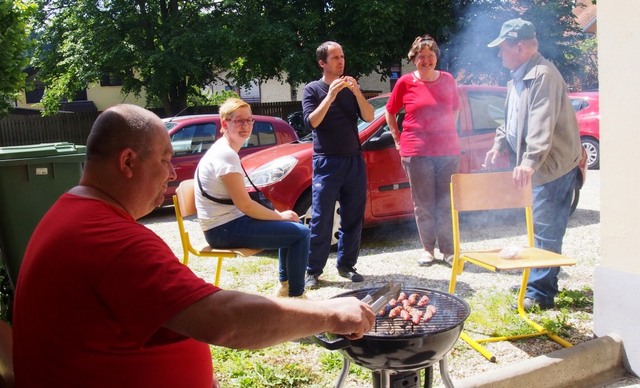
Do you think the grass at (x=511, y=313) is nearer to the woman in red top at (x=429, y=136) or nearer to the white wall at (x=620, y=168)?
the white wall at (x=620, y=168)

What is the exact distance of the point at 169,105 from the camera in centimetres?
2253

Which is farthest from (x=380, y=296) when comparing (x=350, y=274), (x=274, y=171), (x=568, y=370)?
(x=274, y=171)

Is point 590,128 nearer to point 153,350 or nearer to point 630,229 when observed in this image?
point 630,229

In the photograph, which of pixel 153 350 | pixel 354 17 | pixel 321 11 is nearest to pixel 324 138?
pixel 153 350

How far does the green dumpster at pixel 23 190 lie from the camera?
4587mm

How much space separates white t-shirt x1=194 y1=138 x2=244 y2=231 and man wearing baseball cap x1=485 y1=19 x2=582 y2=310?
6.75ft

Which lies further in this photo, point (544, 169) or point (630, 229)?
point (544, 169)

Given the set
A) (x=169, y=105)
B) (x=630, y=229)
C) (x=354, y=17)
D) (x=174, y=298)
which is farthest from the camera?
(x=169, y=105)

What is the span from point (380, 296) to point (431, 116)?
3.50 m

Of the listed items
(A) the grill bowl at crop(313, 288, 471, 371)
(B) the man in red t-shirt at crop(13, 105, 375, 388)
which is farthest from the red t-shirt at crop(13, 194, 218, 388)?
(A) the grill bowl at crop(313, 288, 471, 371)

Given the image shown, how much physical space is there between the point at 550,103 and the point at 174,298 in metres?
3.54

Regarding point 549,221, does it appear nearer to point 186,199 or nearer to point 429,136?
point 429,136

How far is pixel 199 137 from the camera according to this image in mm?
10141

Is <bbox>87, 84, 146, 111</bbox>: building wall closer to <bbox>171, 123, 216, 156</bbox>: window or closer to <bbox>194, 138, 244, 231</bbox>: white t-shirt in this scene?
<bbox>171, 123, 216, 156</bbox>: window
